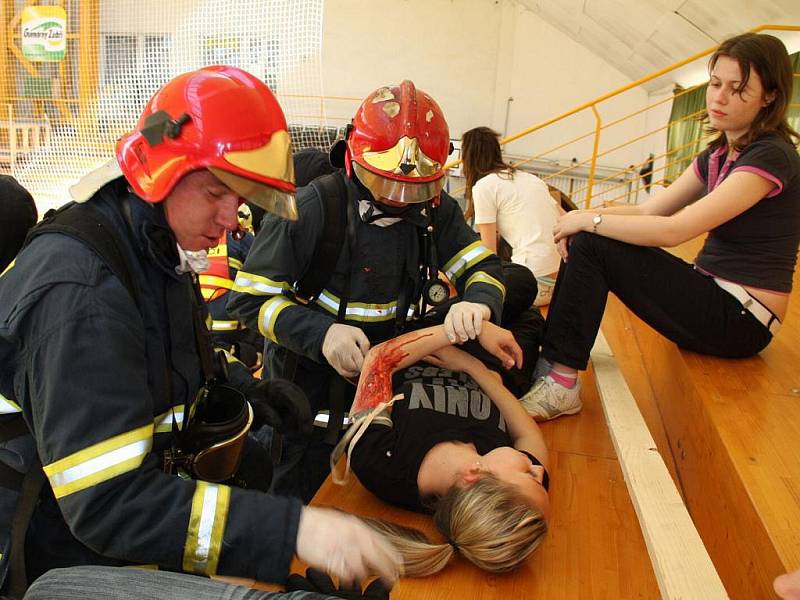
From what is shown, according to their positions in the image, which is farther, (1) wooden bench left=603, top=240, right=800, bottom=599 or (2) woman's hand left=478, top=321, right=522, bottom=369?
(2) woman's hand left=478, top=321, right=522, bottom=369

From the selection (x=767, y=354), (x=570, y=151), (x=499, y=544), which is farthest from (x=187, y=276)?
(x=570, y=151)

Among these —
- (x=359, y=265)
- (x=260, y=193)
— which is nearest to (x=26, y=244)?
(x=260, y=193)

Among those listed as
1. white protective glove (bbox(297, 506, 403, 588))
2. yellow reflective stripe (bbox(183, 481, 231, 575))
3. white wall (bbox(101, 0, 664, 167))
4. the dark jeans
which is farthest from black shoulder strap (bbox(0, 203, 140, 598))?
white wall (bbox(101, 0, 664, 167))

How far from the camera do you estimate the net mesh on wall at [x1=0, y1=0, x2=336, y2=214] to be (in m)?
6.60

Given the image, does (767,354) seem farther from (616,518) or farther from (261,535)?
(261,535)

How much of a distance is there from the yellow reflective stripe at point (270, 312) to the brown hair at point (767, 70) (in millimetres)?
1857

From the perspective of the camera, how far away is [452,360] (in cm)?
232

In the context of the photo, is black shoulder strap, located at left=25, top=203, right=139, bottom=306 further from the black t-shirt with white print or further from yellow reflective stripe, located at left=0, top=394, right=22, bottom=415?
the black t-shirt with white print

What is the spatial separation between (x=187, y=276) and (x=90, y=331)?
353mm

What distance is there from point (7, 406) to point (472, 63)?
545 inches

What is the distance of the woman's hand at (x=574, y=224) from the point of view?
244cm

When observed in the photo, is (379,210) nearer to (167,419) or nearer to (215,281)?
(167,419)

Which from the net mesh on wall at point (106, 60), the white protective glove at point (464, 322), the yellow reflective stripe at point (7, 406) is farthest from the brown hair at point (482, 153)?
the yellow reflective stripe at point (7, 406)

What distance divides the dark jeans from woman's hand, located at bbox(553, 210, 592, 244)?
0.12ft
